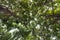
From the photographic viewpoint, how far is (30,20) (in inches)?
130

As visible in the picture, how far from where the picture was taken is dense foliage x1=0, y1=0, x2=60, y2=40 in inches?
125

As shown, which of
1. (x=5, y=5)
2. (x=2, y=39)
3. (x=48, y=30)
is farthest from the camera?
(x=5, y=5)

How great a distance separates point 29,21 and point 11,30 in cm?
35

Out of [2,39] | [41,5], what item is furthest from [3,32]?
[41,5]

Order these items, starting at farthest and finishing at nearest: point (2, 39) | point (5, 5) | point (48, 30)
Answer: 1. point (5, 5)
2. point (48, 30)
3. point (2, 39)

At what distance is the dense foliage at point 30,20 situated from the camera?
319 cm

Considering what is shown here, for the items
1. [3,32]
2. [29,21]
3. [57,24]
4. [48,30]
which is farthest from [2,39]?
[57,24]

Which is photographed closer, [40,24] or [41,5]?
[40,24]

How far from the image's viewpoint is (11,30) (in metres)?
3.24

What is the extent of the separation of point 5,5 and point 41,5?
0.65m

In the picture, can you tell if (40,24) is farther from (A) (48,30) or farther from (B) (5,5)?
(B) (5,5)

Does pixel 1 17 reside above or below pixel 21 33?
above

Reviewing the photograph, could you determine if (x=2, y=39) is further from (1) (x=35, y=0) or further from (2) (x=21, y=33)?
(1) (x=35, y=0)

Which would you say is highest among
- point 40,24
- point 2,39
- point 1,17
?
point 1,17
